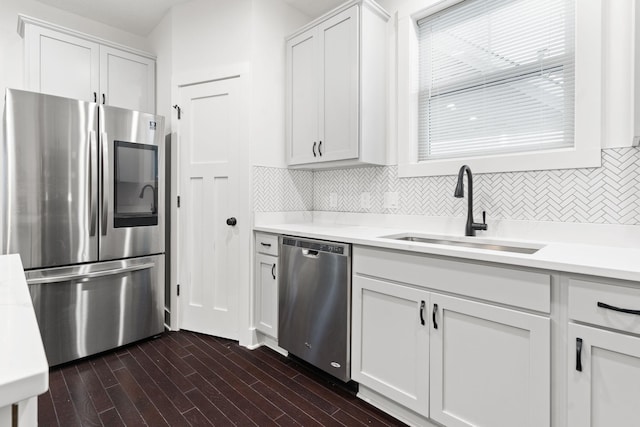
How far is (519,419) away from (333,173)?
2.12m

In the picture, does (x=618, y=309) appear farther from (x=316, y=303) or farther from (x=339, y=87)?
(x=339, y=87)

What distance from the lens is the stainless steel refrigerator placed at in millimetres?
2150

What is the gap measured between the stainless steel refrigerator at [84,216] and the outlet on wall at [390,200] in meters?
1.85

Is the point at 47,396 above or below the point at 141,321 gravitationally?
below

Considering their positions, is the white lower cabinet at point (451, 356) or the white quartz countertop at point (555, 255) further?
the white lower cabinet at point (451, 356)

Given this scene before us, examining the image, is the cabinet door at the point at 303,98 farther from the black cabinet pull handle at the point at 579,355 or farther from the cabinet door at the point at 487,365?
the black cabinet pull handle at the point at 579,355

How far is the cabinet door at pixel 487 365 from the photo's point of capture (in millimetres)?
1233

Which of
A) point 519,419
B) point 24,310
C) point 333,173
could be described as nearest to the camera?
point 24,310

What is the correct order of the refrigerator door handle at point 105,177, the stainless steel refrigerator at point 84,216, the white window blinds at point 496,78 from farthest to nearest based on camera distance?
the refrigerator door handle at point 105,177 < the stainless steel refrigerator at point 84,216 < the white window blinds at point 496,78

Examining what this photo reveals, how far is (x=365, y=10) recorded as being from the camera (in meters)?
2.27

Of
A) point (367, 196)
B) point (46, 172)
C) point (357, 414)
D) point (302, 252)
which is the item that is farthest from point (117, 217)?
point (357, 414)

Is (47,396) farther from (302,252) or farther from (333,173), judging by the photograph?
(333,173)

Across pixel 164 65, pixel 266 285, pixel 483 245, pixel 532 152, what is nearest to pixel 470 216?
pixel 483 245

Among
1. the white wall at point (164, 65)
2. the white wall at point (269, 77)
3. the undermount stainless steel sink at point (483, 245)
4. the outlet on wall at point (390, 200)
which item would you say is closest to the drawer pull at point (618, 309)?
the undermount stainless steel sink at point (483, 245)
